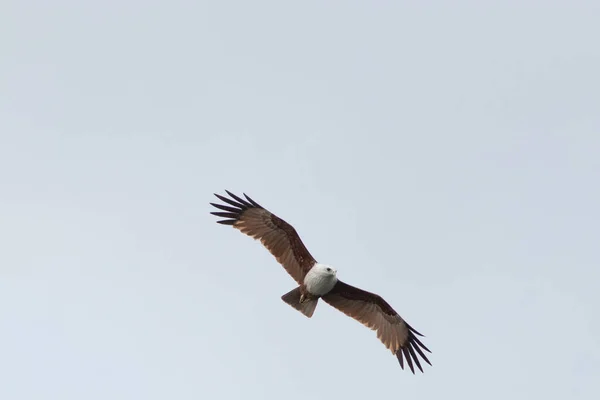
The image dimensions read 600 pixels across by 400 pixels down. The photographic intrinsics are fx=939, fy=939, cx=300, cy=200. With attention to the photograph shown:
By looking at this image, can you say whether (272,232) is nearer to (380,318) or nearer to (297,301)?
(297,301)

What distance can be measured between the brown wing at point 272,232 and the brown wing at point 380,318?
1.10 meters

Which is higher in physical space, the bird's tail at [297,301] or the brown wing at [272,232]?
the brown wing at [272,232]

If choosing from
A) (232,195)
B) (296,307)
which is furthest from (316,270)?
(232,195)

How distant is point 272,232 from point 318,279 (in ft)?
4.82

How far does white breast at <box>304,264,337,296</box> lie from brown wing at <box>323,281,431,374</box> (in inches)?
27.0

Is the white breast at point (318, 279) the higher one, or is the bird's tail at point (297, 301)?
the white breast at point (318, 279)

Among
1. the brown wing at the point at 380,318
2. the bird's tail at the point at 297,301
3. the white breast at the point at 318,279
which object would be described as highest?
the brown wing at the point at 380,318

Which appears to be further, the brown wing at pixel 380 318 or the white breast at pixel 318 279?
the brown wing at pixel 380 318

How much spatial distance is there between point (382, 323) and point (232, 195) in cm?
459

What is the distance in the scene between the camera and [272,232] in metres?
20.4

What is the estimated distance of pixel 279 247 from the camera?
20.4 m

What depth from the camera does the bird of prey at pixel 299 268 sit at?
20.2m

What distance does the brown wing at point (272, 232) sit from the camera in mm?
20250

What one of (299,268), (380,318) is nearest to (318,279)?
(299,268)
